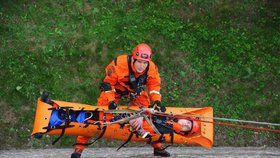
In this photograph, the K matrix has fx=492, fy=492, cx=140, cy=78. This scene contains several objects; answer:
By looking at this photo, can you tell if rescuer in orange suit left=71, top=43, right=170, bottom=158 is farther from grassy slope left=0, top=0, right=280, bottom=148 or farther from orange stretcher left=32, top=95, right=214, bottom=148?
grassy slope left=0, top=0, right=280, bottom=148

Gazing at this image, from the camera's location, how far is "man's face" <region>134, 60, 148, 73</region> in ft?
34.1

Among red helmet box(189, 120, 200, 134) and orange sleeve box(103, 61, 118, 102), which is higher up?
orange sleeve box(103, 61, 118, 102)

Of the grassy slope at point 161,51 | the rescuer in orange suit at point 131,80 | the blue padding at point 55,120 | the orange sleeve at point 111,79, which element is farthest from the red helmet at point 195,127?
the grassy slope at point 161,51

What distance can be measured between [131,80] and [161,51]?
15.5 feet

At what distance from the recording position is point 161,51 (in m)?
15.4

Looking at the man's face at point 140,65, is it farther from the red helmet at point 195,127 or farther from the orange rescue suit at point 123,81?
the red helmet at point 195,127

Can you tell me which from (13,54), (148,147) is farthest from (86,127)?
(13,54)

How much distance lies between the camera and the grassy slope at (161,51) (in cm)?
1420

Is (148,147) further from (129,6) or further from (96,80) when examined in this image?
(129,6)

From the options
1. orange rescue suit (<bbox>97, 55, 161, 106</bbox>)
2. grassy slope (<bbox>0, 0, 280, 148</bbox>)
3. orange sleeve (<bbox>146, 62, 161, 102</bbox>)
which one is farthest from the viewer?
grassy slope (<bbox>0, 0, 280, 148</bbox>)

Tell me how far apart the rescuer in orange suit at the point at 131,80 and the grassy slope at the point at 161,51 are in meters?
3.16

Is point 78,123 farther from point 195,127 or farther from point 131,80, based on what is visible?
point 195,127

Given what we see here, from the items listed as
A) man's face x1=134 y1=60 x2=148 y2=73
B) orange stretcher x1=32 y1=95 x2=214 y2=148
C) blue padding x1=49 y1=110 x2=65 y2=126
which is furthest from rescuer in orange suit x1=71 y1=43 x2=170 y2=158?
blue padding x1=49 y1=110 x2=65 y2=126

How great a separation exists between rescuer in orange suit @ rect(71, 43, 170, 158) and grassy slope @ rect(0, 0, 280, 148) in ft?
10.4
